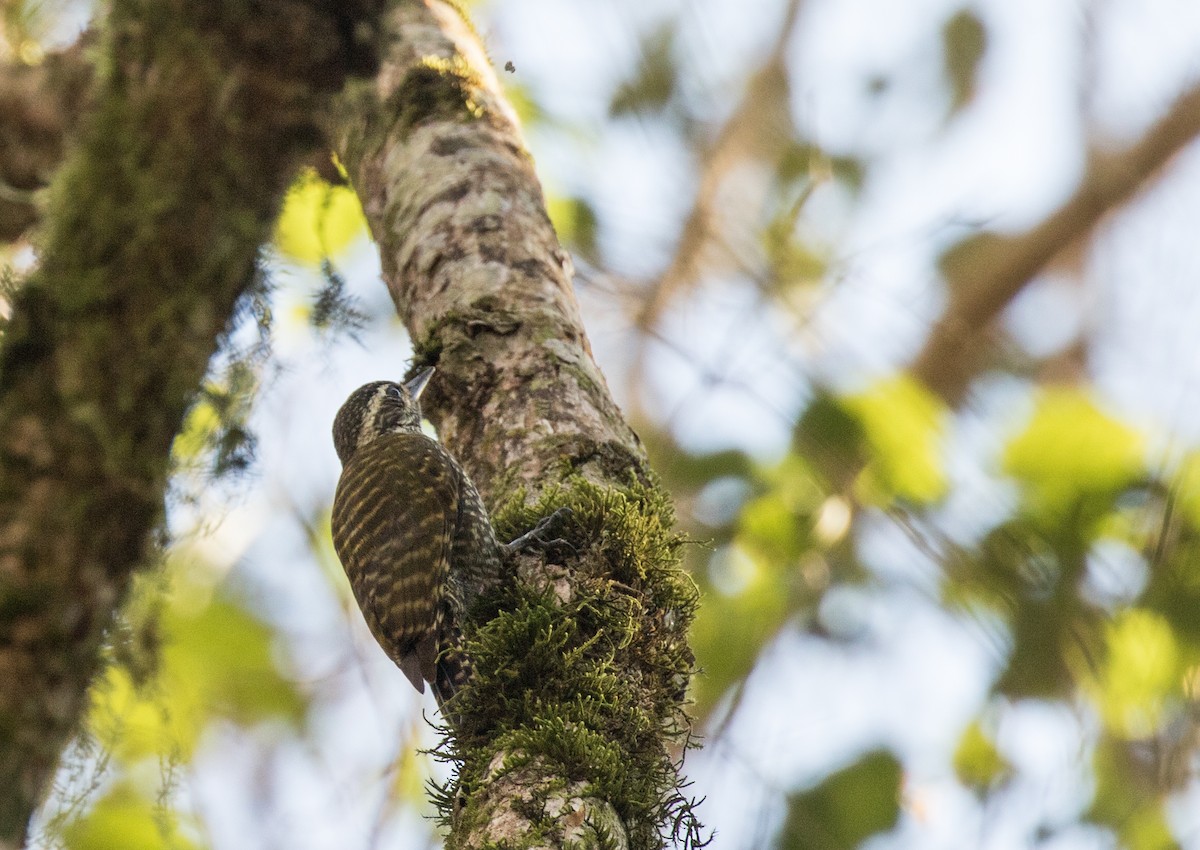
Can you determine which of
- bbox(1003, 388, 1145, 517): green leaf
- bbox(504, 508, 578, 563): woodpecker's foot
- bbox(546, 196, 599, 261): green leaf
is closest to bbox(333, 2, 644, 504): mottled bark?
bbox(504, 508, 578, 563): woodpecker's foot

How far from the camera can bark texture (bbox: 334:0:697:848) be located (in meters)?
2.05

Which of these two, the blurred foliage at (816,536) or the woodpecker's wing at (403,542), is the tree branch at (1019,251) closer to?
the blurred foliage at (816,536)

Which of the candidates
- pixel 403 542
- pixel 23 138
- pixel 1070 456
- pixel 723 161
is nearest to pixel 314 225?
pixel 23 138

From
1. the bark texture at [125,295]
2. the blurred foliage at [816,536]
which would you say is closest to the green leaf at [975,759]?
the blurred foliage at [816,536]

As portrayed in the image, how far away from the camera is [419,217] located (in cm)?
326

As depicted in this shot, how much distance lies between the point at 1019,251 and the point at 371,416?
133 inches

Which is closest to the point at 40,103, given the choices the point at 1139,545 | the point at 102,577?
the point at 102,577

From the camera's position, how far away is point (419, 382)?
3166 millimetres

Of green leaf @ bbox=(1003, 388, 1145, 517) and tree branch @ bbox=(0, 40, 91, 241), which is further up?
tree branch @ bbox=(0, 40, 91, 241)

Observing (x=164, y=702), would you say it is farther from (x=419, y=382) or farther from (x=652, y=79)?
→ (x=652, y=79)

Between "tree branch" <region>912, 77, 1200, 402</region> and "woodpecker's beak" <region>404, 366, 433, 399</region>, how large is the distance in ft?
6.70

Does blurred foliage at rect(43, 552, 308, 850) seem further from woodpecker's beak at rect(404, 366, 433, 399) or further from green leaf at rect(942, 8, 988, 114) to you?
green leaf at rect(942, 8, 988, 114)

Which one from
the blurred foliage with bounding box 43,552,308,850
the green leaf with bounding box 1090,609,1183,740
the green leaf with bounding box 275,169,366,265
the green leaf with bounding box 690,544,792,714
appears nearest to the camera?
the blurred foliage with bounding box 43,552,308,850

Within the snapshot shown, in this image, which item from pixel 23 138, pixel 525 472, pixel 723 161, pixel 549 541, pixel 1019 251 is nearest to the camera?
pixel 549 541
